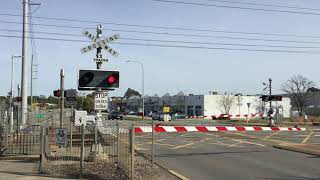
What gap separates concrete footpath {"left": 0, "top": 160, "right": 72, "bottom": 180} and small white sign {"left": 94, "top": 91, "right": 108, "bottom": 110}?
8.77 feet

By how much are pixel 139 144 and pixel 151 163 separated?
407 cm

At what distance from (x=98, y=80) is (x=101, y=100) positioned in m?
0.71

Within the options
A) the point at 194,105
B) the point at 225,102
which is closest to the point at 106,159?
the point at 225,102

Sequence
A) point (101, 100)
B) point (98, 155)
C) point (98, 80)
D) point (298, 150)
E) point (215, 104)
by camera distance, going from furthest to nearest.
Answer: point (215, 104) < point (298, 150) < point (101, 100) < point (98, 80) < point (98, 155)

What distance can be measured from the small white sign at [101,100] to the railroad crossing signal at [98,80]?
0.33 metres

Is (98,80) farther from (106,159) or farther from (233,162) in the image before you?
(233,162)

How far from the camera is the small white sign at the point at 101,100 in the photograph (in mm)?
16234

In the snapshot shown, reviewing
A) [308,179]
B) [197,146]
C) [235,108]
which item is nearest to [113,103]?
[235,108]

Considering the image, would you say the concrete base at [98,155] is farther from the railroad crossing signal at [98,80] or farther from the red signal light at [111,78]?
the red signal light at [111,78]

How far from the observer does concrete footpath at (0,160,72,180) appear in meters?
13.1

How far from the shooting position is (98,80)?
15945mm

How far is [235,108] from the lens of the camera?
125m

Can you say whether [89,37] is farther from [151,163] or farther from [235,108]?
[235,108]

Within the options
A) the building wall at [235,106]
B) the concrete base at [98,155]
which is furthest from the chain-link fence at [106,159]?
the building wall at [235,106]
